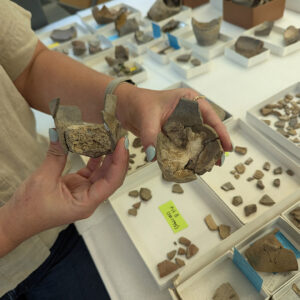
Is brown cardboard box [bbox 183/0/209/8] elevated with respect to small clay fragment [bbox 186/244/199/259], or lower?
elevated

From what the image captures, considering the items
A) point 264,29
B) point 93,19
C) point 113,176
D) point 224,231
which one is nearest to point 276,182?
point 224,231

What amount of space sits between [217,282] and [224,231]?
23 cm

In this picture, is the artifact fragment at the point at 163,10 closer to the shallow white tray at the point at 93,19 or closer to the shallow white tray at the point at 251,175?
the shallow white tray at the point at 93,19

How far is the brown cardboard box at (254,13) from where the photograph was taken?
2.31m

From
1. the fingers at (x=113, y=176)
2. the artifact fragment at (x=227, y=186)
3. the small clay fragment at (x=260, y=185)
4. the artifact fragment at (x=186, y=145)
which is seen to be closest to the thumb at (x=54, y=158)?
the fingers at (x=113, y=176)

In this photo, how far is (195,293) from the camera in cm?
106

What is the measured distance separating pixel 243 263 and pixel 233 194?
40 cm

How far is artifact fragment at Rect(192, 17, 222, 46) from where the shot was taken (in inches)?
86.8

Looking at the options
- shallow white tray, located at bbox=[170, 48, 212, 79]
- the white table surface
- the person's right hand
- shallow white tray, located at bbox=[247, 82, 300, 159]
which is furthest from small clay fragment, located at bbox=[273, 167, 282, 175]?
shallow white tray, located at bbox=[170, 48, 212, 79]

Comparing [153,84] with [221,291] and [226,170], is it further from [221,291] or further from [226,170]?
[221,291]

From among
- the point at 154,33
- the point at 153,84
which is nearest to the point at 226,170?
the point at 153,84

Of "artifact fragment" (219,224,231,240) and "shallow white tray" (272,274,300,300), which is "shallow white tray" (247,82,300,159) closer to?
"artifact fragment" (219,224,231,240)

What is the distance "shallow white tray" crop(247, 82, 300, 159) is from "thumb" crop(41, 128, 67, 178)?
111 centimetres

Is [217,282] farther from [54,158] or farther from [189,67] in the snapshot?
[189,67]
